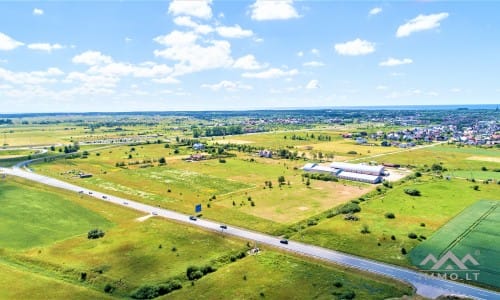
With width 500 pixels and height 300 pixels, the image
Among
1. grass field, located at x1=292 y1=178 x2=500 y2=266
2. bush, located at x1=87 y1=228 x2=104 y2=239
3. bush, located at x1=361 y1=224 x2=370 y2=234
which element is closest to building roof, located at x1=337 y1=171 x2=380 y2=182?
grass field, located at x1=292 y1=178 x2=500 y2=266

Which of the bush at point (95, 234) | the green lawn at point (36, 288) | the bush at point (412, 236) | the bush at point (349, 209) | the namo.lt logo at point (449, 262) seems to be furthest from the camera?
the bush at point (349, 209)

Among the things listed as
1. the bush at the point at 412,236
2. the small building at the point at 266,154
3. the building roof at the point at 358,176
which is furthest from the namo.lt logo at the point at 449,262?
the small building at the point at 266,154

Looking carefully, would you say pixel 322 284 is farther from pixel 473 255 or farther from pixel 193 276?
pixel 473 255

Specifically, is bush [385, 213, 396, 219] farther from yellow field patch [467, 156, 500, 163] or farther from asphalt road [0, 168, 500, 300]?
yellow field patch [467, 156, 500, 163]

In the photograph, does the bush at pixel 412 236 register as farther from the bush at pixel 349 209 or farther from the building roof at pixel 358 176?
the building roof at pixel 358 176

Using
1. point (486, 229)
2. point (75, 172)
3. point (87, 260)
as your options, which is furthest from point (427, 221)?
point (75, 172)

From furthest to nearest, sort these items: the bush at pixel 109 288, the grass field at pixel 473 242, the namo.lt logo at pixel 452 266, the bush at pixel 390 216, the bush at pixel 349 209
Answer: the bush at pixel 349 209, the bush at pixel 390 216, the grass field at pixel 473 242, the namo.lt logo at pixel 452 266, the bush at pixel 109 288
